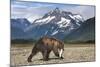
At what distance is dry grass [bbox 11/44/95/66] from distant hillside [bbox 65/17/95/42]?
85 mm

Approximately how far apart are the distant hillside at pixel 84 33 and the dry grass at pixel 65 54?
8cm

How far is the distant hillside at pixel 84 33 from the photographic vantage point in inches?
110

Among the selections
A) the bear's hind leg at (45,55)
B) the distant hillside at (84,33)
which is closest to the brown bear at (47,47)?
the bear's hind leg at (45,55)

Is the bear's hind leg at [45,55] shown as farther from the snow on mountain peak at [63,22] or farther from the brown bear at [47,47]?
the snow on mountain peak at [63,22]

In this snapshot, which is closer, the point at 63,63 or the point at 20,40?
the point at 20,40

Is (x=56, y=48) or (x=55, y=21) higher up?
(x=55, y=21)

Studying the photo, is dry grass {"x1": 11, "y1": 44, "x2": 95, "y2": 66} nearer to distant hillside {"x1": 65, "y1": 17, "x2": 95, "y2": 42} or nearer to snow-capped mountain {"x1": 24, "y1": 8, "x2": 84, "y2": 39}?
distant hillside {"x1": 65, "y1": 17, "x2": 95, "y2": 42}

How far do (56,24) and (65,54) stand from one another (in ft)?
1.42

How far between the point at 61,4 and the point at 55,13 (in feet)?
0.51
